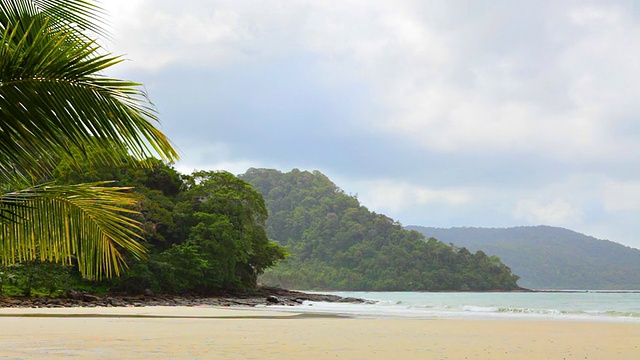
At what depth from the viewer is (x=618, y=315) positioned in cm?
2544

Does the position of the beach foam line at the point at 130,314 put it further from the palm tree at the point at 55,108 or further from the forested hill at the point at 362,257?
the forested hill at the point at 362,257

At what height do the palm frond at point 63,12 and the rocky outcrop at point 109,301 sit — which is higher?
→ the palm frond at point 63,12

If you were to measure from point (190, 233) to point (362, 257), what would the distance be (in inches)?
2406

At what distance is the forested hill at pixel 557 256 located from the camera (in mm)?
139000

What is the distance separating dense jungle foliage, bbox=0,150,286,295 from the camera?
36156 millimetres

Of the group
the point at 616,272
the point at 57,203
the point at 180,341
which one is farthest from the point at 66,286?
the point at 616,272

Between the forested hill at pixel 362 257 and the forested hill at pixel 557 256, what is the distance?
47.3m

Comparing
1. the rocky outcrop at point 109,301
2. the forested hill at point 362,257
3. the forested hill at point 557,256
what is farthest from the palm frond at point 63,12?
the forested hill at point 557,256

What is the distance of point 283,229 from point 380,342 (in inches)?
3993

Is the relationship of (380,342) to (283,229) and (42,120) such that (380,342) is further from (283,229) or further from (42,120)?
(283,229)

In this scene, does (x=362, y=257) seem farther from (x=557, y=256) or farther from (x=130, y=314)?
(x=130, y=314)

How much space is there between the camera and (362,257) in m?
98.7

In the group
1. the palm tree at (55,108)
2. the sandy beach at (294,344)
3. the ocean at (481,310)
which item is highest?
Answer: the palm tree at (55,108)

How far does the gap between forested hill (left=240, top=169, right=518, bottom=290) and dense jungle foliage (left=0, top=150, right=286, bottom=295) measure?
51010 millimetres
